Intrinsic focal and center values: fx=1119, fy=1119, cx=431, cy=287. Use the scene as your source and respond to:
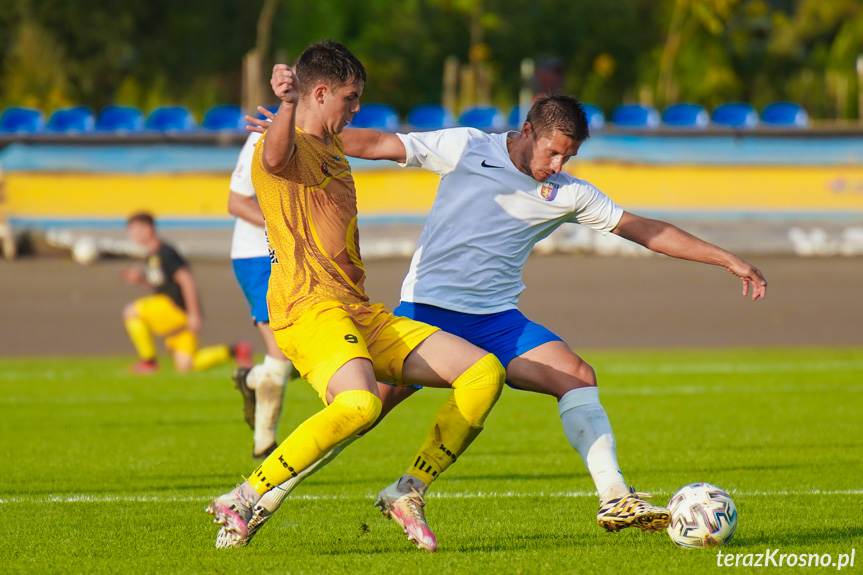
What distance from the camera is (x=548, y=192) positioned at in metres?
4.85

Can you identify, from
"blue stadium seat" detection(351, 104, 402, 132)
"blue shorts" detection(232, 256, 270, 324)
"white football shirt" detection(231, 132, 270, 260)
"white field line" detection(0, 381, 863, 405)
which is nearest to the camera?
"white football shirt" detection(231, 132, 270, 260)

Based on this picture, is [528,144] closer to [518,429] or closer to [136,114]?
[518,429]

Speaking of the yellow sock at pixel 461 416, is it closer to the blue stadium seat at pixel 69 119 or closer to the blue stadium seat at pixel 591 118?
the blue stadium seat at pixel 591 118

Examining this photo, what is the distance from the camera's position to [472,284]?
4.89 meters

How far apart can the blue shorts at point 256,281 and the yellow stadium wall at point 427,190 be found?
806 centimetres

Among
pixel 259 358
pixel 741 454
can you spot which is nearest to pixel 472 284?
pixel 741 454

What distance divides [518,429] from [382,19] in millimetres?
29886

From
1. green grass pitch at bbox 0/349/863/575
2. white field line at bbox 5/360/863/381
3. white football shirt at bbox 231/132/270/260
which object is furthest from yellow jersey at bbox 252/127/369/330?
white field line at bbox 5/360/863/381

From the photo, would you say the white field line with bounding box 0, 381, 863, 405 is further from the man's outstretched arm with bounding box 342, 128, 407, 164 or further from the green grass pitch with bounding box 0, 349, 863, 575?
the man's outstretched arm with bounding box 342, 128, 407, 164

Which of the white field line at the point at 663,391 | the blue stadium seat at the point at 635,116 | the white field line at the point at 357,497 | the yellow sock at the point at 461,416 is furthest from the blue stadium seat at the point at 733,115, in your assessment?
the yellow sock at the point at 461,416

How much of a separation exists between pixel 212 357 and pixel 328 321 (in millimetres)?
7978

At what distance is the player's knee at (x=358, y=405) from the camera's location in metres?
Result: 4.13

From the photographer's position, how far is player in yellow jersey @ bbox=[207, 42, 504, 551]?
4.16 metres

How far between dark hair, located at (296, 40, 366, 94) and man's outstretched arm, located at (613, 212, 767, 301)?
136 cm
